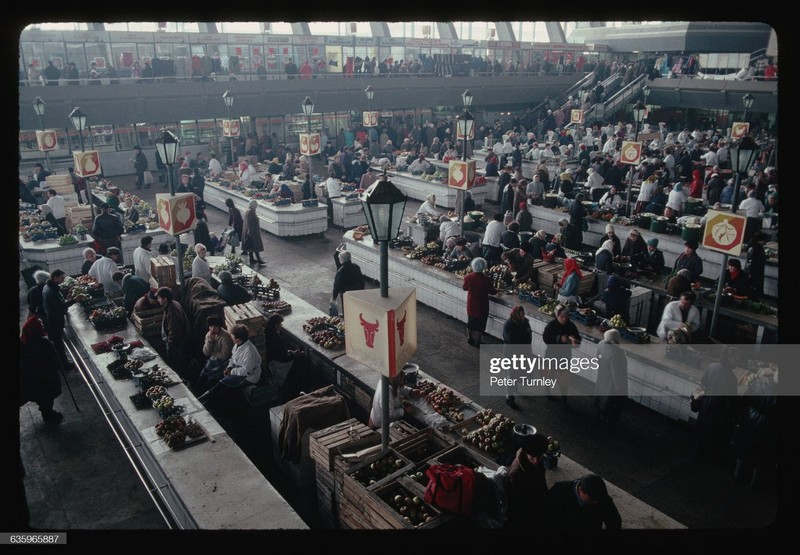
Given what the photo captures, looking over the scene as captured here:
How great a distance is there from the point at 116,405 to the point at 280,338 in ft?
8.07

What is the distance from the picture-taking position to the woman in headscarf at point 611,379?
25.1 feet

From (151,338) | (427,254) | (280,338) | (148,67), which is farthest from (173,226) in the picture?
(148,67)

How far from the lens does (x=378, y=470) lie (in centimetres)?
586

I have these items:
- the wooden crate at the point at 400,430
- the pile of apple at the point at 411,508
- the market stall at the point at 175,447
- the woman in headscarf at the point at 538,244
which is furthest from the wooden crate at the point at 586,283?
the market stall at the point at 175,447

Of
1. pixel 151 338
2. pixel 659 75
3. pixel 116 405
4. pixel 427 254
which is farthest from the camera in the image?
pixel 659 75

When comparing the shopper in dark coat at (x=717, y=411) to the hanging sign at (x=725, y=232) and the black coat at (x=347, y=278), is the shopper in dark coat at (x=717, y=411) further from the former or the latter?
the black coat at (x=347, y=278)

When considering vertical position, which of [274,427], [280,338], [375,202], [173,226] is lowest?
[274,427]

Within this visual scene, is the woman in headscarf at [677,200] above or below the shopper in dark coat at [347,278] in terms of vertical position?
above

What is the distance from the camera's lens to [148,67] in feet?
83.1

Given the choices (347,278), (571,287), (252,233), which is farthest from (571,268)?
(252,233)

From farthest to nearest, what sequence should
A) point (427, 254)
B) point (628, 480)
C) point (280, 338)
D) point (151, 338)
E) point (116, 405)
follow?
point (427, 254) < point (151, 338) < point (280, 338) < point (116, 405) < point (628, 480)

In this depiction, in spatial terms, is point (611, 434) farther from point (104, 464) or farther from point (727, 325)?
point (104, 464)

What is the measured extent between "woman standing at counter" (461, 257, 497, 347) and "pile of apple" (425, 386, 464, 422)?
2844 mm

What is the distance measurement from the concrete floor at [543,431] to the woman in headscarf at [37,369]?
0.43 m
